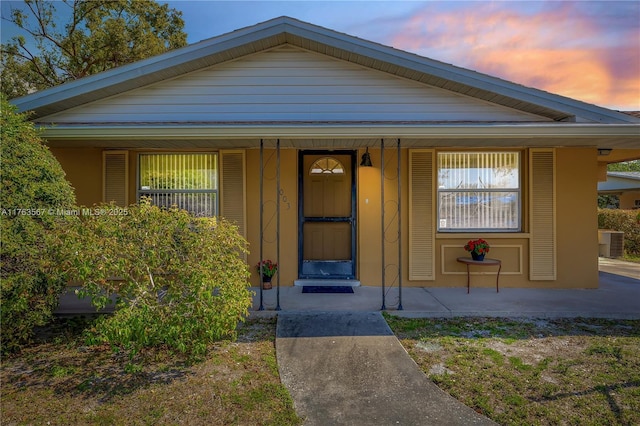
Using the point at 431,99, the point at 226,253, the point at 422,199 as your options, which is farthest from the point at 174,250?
the point at 431,99

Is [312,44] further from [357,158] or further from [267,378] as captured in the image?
[267,378]

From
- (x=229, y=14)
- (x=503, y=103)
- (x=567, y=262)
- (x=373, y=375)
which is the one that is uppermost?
(x=229, y=14)

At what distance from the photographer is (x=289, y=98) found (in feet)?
19.6

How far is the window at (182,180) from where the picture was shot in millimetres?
6309

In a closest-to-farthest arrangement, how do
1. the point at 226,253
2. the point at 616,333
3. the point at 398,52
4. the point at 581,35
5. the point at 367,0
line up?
the point at 226,253, the point at 616,333, the point at 398,52, the point at 367,0, the point at 581,35

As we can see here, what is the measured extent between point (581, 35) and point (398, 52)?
225 inches

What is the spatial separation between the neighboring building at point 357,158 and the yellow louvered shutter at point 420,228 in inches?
0.7

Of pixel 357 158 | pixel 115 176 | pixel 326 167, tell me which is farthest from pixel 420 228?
pixel 115 176

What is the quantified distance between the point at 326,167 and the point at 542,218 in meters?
4.10

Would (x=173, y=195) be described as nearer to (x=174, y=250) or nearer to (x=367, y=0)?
(x=174, y=250)

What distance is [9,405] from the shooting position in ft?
9.07

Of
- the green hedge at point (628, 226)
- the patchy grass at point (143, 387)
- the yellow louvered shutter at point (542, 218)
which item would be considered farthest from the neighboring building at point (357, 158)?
the green hedge at point (628, 226)

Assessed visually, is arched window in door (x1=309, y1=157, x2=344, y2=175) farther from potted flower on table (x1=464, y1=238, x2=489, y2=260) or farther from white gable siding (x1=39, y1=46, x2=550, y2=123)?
potted flower on table (x1=464, y1=238, x2=489, y2=260)

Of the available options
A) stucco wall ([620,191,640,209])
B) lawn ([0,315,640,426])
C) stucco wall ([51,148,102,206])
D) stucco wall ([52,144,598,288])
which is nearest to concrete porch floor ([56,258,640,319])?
stucco wall ([52,144,598,288])
